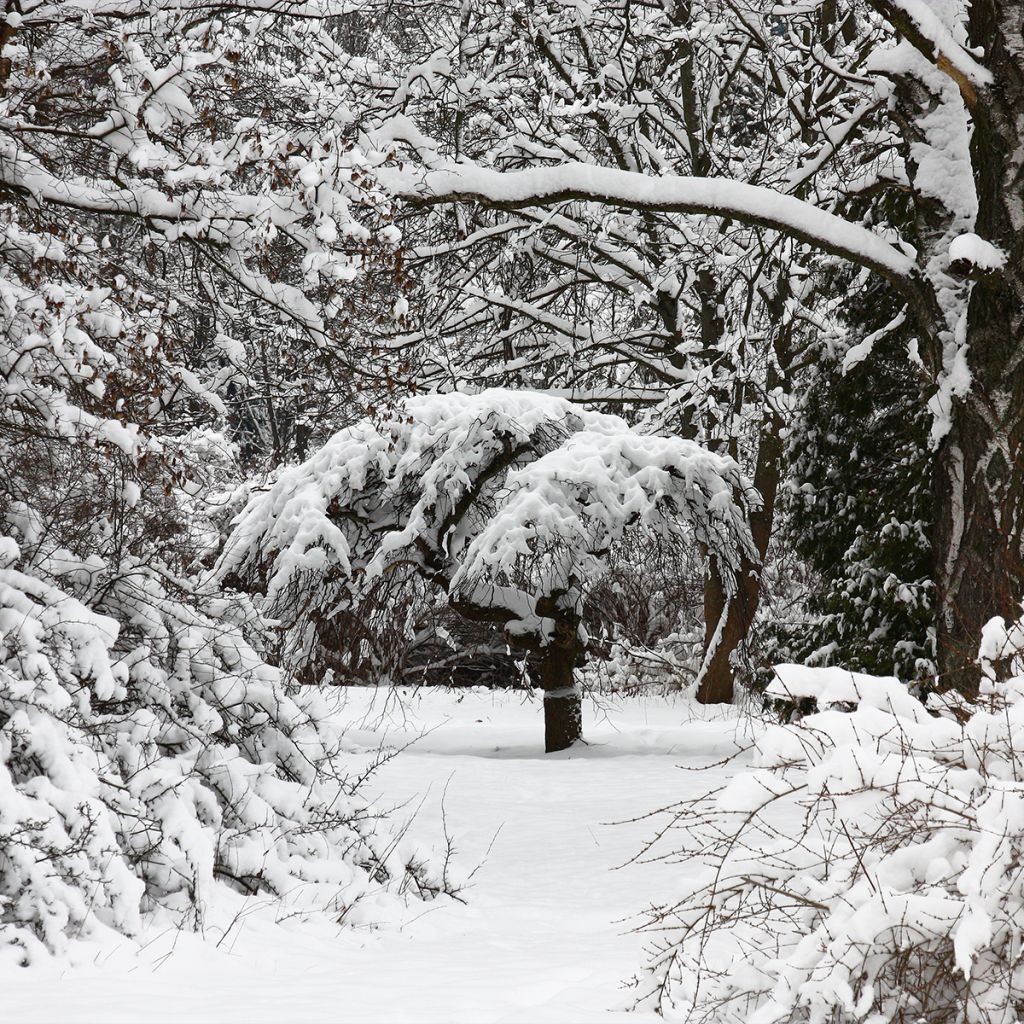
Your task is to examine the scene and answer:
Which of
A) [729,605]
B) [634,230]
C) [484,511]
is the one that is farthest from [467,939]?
[634,230]

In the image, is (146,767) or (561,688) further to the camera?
(561,688)

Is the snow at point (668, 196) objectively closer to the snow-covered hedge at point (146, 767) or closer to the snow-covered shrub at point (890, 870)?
the snow-covered hedge at point (146, 767)

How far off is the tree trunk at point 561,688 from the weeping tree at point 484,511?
1 cm

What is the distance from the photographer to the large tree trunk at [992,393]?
639 cm

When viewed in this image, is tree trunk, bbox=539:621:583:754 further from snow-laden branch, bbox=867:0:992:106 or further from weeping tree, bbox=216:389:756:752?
snow-laden branch, bbox=867:0:992:106

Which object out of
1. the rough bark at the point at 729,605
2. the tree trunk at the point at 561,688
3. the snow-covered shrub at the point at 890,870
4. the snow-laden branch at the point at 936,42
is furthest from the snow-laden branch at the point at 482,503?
the snow-covered shrub at the point at 890,870

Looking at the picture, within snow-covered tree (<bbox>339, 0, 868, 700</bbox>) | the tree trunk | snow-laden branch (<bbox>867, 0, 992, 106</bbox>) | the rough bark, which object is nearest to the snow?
snow-laden branch (<bbox>867, 0, 992, 106</bbox>)

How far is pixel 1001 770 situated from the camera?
9.99 feet

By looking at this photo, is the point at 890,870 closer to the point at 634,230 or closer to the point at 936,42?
the point at 936,42

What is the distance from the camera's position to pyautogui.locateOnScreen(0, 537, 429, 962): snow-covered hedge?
4.25 meters

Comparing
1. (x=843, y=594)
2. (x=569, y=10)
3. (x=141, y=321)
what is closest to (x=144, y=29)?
(x=141, y=321)

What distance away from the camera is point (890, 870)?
2.97m

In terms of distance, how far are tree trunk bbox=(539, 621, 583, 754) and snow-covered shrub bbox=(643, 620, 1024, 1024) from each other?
18.7 ft

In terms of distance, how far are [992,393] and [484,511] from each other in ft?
14.4
